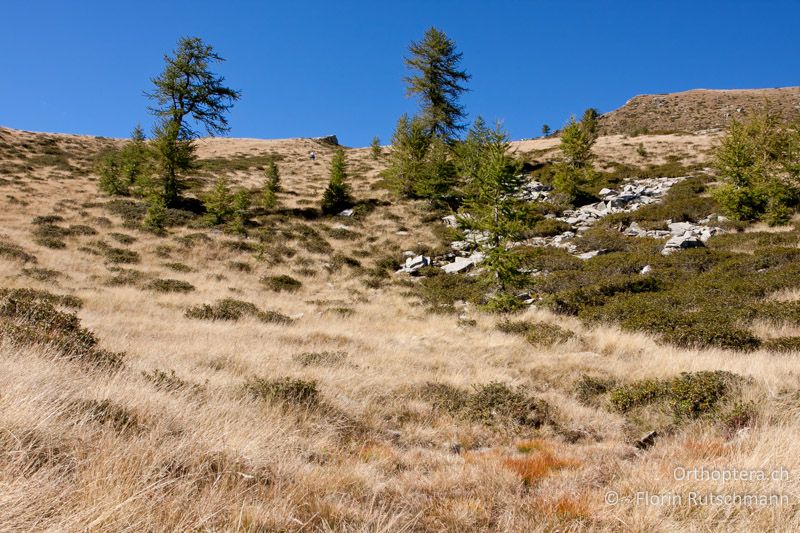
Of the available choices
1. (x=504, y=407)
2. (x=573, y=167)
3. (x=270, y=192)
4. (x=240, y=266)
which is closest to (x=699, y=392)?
(x=504, y=407)

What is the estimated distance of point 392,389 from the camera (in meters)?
6.71

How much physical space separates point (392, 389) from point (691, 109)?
259 ft

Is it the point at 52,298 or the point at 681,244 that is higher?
the point at 681,244

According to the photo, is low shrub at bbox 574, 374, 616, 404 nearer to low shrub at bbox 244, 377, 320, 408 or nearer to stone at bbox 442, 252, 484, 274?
low shrub at bbox 244, 377, 320, 408

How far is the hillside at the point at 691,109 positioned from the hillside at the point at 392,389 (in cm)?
4775

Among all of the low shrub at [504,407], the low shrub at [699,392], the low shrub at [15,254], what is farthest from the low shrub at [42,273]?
the low shrub at [699,392]

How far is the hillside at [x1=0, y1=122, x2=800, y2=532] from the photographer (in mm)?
2816

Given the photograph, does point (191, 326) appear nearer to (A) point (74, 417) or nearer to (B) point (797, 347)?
(A) point (74, 417)

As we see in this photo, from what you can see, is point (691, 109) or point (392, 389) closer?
point (392, 389)

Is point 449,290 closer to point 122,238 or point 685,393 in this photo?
point 685,393

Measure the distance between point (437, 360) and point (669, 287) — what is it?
1025 centimetres

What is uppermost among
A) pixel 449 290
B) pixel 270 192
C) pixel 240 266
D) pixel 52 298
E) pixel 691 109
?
pixel 691 109

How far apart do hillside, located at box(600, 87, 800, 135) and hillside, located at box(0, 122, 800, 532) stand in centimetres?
4775

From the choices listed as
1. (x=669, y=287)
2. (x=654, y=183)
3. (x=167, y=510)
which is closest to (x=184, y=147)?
(x=669, y=287)
